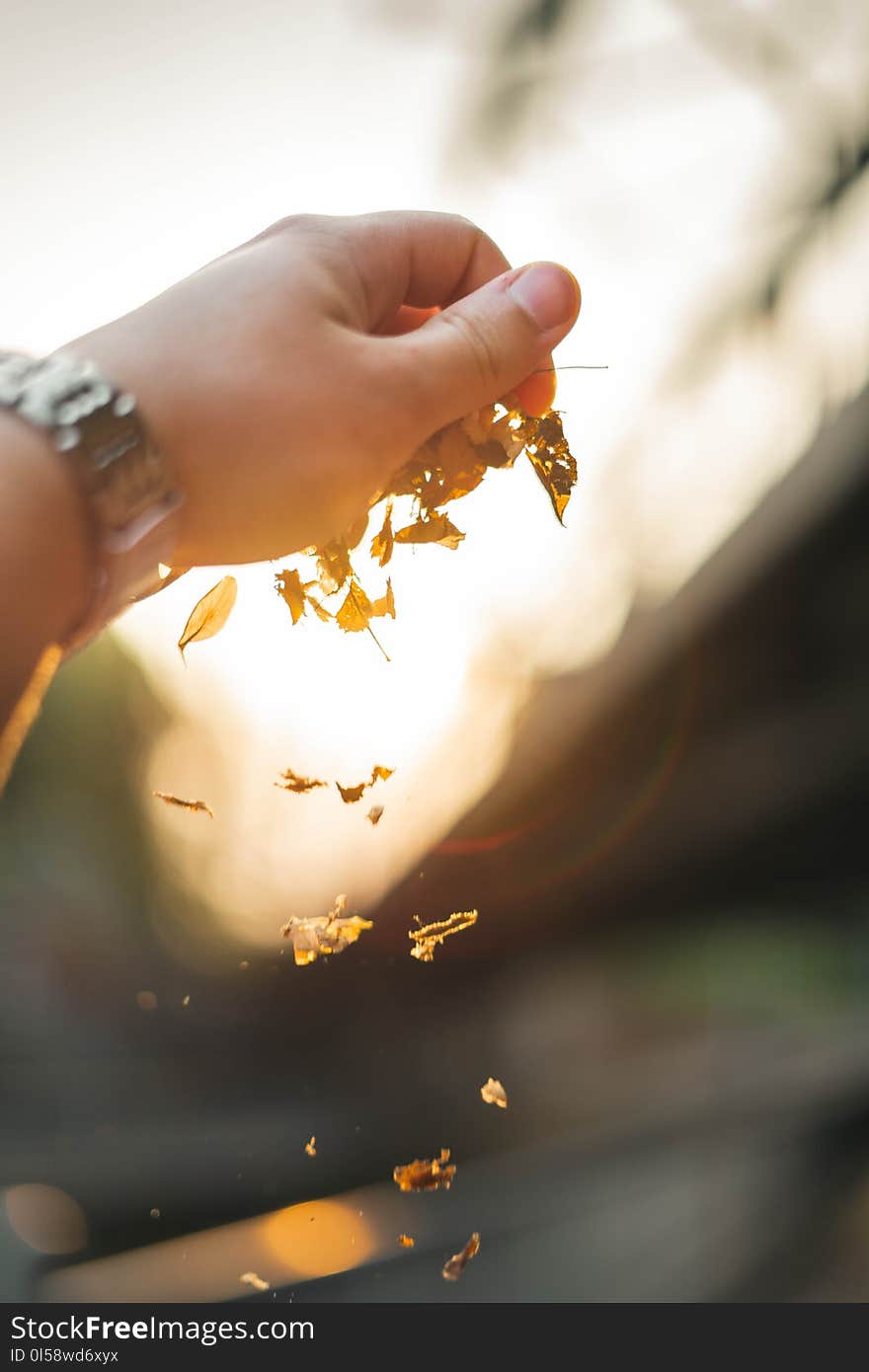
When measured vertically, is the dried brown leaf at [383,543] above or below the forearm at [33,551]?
below

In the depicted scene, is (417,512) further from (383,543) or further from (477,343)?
(477,343)

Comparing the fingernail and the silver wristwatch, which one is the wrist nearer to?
the silver wristwatch

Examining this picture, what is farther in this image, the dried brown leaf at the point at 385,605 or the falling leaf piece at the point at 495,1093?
the falling leaf piece at the point at 495,1093

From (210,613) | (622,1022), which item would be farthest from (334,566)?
(622,1022)

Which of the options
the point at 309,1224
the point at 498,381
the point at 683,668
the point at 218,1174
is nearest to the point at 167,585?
the point at 498,381

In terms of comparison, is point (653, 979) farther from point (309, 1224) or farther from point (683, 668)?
point (683, 668)

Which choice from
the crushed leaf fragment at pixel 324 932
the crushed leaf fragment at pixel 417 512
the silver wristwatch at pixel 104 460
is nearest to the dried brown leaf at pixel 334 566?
the crushed leaf fragment at pixel 417 512

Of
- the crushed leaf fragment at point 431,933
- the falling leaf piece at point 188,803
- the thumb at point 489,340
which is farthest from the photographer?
the crushed leaf fragment at point 431,933

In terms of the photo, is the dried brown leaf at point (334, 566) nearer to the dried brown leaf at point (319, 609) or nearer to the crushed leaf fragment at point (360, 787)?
the dried brown leaf at point (319, 609)
